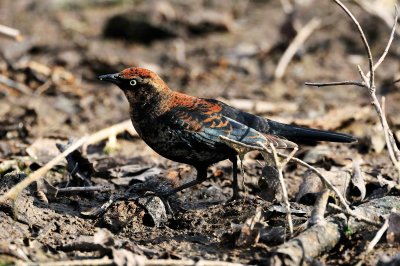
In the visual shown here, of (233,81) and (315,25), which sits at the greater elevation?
(315,25)

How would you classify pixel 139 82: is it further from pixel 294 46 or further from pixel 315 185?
pixel 294 46

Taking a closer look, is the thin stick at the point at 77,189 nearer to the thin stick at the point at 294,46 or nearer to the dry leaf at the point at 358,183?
the dry leaf at the point at 358,183

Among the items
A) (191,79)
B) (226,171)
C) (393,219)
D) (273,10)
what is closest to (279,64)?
(191,79)

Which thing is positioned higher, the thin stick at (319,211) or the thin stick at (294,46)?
the thin stick at (294,46)

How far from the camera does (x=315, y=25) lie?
446 inches

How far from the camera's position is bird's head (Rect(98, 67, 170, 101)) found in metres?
6.29

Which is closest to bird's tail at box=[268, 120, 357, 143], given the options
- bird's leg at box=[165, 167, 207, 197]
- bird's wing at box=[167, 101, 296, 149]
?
bird's wing at box=[167, 101, 296, 149]

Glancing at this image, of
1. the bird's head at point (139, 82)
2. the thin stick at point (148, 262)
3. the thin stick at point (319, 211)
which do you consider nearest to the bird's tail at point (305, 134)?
the bird's head at point (139, 82)

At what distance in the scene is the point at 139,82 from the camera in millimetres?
6332

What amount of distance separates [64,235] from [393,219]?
2486 mm

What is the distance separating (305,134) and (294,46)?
→ 501 cm

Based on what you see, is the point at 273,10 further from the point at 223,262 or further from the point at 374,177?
the point at 223,262

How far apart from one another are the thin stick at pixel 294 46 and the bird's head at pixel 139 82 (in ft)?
16.1

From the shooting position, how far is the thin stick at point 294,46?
11.0 m
